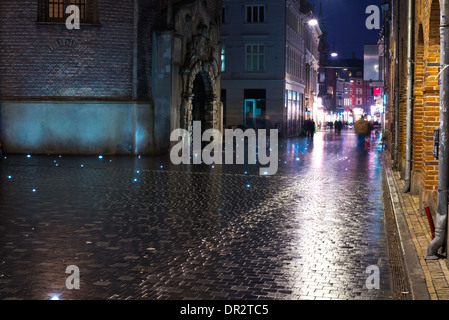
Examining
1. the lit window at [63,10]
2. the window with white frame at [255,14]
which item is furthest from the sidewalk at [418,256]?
the window with white frame at [255,14]

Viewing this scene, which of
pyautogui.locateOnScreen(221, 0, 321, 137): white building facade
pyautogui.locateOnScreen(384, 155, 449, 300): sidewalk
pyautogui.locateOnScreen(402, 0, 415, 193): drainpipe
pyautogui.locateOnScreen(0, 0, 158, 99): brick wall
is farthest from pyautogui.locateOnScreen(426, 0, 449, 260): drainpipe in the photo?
pyautogui.locateOnScreen(221, 0, 321, 137): white building facade

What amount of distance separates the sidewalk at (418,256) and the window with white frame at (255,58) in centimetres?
3778

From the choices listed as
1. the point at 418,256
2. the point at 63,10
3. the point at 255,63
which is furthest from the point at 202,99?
the point at 418,256

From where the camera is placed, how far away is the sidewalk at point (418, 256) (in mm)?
6207

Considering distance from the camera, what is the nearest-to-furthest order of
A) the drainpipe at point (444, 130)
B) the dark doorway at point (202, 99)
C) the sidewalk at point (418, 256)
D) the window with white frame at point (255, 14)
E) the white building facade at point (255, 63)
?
the sidewalk at point (418, 256), the drainpipe at point (444, 130), the dark doorway at point (202, 99), the white building facade at point (255, 63), the window with white frame at point (255, 14)

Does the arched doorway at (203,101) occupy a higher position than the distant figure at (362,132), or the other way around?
the arched doorway at (203,101)

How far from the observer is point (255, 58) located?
165 feet

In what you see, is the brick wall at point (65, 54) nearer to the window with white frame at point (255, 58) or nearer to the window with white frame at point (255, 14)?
the window with white frame at point (255, 58)

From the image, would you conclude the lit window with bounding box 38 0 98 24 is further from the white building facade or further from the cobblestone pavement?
the white building facade

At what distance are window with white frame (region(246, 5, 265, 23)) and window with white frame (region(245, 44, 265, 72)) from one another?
1924mm

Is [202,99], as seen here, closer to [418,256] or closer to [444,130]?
[444,130]

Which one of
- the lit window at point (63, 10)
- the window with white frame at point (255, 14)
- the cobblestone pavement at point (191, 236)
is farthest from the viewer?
the window with white frame at point (255, 14)

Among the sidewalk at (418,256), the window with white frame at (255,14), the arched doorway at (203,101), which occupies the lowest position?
the sidewalk at (418,256)
